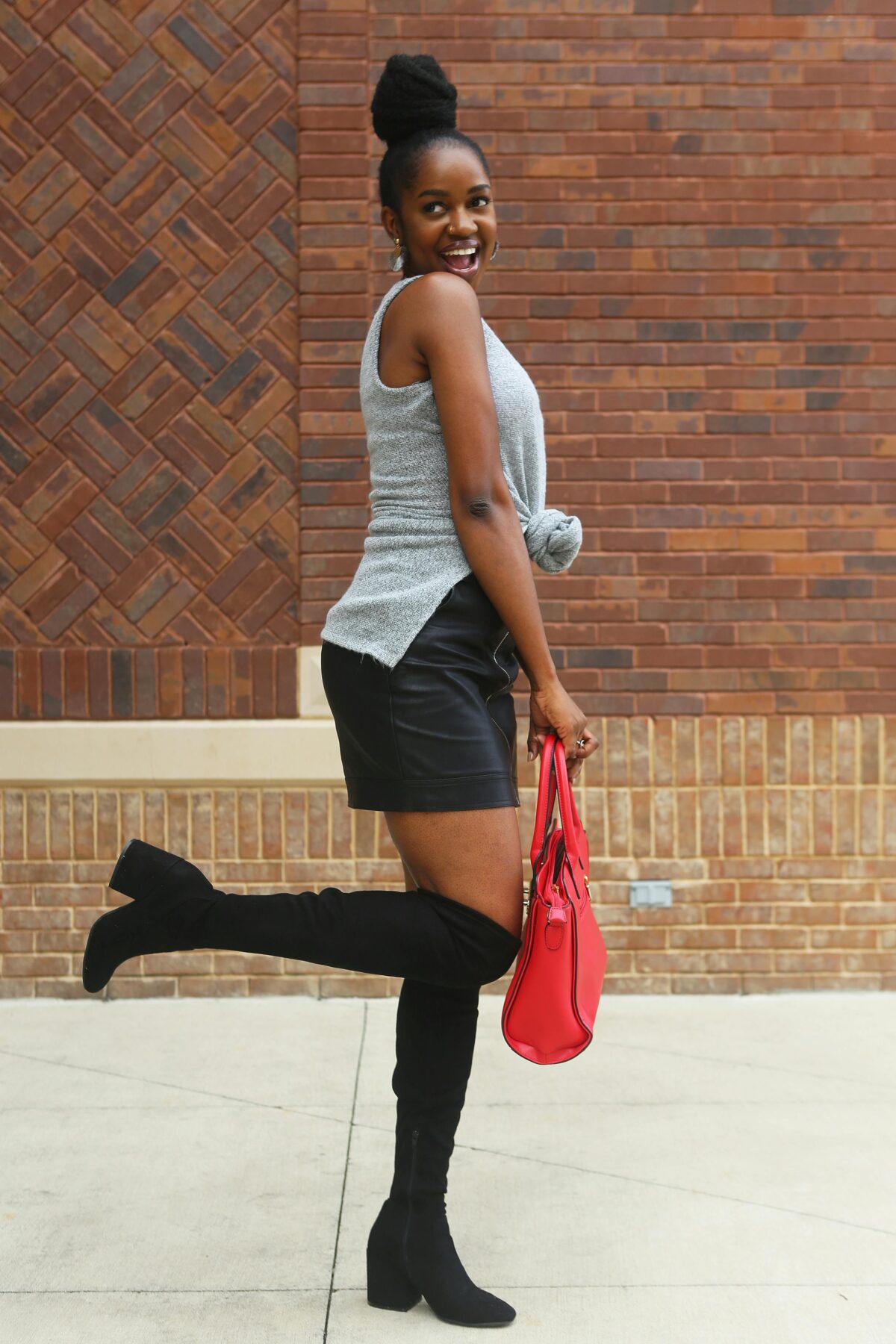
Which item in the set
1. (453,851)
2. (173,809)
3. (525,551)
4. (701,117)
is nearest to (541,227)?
(701,117)

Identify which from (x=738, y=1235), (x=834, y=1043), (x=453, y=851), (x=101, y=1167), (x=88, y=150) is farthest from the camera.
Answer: (x=88, y=150)

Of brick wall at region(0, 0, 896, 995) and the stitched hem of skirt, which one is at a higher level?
brick wall at region(0, 0, 896, 995)

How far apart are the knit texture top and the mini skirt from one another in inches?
1.3

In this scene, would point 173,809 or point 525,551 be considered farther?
point 173,809

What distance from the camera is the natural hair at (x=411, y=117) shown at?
247cm

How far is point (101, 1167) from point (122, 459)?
2.41m

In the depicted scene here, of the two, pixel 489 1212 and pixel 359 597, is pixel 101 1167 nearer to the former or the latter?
pixel 489 1212

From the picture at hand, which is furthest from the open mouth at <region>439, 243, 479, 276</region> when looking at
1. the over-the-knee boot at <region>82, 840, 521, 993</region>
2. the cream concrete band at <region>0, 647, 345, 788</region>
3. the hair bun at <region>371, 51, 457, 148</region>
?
the cream concrete band at <region>0, 647, 345, 788</region>

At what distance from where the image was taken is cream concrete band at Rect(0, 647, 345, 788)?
4.67 metres

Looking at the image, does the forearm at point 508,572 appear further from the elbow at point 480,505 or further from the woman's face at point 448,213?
the woman's face at point 448,213

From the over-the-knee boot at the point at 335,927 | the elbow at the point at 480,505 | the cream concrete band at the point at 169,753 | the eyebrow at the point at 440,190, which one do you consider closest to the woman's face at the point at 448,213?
the eyebrow at the point at 440,190

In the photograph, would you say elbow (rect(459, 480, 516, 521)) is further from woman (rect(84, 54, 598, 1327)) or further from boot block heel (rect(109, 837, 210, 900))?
boot block heel (rect(109, 837, 210, 900))

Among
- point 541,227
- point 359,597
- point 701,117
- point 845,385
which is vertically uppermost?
point 701,117

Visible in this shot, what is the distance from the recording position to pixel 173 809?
4699 mm
